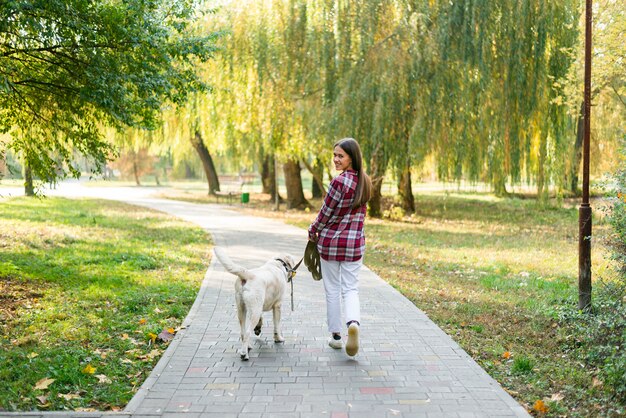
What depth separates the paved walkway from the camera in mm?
4590

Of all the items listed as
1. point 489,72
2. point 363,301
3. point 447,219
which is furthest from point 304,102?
point 363,301

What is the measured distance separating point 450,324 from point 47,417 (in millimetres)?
4580

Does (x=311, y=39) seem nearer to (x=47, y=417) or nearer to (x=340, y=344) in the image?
(x=340, y=344)

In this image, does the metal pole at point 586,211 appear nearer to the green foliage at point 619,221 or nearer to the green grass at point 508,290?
the green grass at point 508,290

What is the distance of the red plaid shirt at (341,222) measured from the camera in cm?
580

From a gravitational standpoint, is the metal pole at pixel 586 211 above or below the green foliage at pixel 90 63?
below

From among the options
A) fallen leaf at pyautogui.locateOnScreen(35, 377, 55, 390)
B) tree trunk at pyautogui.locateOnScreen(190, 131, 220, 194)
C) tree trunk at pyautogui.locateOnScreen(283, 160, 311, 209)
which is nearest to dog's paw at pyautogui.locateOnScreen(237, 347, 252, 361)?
fallen leaf at pyautogui.locateOnScreen(35, 377, 55, 390)

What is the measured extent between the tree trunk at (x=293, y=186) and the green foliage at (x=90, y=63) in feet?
49.8

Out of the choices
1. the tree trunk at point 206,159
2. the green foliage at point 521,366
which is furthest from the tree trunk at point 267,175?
the green foliage at point 521,366

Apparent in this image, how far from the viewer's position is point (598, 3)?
1556 centimetres

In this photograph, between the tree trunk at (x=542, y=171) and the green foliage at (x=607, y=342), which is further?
the tree trunk at (x=542, y=171)

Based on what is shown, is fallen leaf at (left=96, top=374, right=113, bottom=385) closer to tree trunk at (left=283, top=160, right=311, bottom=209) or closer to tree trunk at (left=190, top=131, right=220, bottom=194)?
tree trunk at (left=283, top=160, right=311, bottom=209)

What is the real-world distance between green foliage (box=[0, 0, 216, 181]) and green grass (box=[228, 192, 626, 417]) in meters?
4.56

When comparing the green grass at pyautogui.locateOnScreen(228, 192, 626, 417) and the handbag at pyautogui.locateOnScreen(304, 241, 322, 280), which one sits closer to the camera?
the green grass at pyautogui.locateOnScreen(228, 192, 626, 417)
